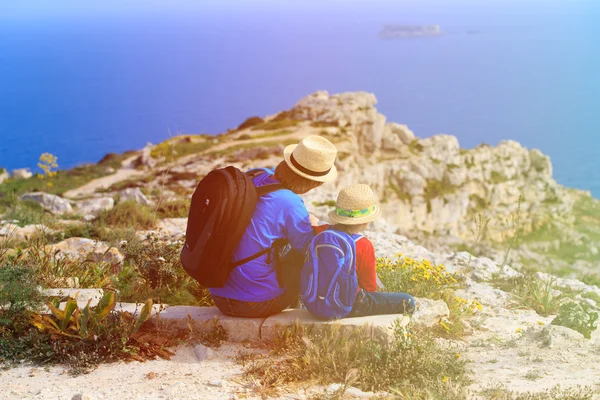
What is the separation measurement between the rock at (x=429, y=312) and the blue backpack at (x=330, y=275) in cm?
102

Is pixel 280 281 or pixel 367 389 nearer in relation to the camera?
pixel 367 389

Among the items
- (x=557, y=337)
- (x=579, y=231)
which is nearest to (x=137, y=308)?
(x=557, y=337)

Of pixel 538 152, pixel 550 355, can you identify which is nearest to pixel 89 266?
pixel 550 355

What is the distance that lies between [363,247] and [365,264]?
208 mm

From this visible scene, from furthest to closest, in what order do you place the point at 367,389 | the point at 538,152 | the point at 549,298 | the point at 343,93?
1. the point at 343,93
2. the point at 538,152
3. the point at 549,298
4. the point at 367,389

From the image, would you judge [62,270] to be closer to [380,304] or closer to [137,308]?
[137,308]

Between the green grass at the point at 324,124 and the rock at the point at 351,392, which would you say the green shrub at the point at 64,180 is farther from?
the rock at the point at 351,392

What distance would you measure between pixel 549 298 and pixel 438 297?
1.96m

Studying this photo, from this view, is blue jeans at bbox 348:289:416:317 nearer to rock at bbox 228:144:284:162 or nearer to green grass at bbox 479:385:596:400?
green grass at bbox 479:385:596:400

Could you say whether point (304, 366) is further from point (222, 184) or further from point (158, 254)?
point (158, 254)

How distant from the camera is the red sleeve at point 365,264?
19.6 feet

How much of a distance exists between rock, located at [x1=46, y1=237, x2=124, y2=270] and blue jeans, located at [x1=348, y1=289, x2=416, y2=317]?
389cm

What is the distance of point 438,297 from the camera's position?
7824 millimetres

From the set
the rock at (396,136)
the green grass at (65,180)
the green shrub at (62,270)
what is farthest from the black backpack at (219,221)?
the rock at (396,136)
